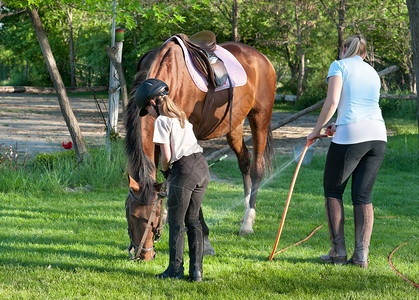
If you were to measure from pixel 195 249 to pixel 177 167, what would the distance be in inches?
26.8

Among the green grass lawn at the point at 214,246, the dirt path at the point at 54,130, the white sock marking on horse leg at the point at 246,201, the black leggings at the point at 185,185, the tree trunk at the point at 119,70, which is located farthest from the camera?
the dirt path at the point at 54,130

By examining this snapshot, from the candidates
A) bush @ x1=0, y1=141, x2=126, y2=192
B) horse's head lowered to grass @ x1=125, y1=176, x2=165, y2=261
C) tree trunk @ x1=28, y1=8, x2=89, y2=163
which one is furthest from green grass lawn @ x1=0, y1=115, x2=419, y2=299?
tree trunk @ x1=28, y1=8, x2=89, y2=163

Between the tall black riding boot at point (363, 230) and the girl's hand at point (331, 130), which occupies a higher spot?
the girl's hand at point (331, 130)

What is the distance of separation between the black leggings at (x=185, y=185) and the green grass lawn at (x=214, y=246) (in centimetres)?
60

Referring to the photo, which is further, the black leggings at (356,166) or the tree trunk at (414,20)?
the tree trunk at (414,20)

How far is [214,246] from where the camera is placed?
495 centimetres

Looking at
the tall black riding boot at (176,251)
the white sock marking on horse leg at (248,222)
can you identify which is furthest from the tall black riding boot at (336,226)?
the tall black riding boot at (176,251)

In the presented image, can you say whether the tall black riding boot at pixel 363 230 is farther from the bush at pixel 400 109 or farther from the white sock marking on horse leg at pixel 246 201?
the bush at pixel 400 109

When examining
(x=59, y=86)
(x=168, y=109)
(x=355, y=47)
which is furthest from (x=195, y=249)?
(x=59, y=86)

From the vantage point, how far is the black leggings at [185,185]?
3.68 meters

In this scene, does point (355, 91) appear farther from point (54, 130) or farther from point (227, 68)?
point (54, 130)

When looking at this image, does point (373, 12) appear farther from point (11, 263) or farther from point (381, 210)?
point (11, 263)

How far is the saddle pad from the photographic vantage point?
15.5 ft

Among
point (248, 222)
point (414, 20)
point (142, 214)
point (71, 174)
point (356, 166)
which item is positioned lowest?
point (71, 174)
